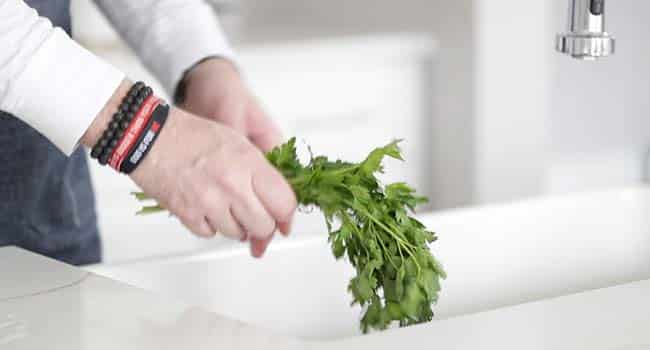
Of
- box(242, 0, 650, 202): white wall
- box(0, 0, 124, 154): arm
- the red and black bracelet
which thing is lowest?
box(242, 0, 650, 202): white wall

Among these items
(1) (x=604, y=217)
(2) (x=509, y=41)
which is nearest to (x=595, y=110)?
(2) (x=509, y=41)

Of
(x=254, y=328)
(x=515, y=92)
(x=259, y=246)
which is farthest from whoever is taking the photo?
(x=515, y=92)

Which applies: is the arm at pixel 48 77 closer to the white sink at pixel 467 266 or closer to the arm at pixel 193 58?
the white sink at pixel 467 266

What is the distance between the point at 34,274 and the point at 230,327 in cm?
26

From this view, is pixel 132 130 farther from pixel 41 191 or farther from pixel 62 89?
pixel 41 191

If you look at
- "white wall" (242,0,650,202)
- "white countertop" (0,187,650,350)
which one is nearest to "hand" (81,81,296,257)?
"white countertop" (0,187,650,350)

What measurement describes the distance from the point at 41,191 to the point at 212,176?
44 cm

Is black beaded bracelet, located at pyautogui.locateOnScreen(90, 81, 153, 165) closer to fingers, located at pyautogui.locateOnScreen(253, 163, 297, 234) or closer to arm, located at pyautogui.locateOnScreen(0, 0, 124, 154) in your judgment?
arm, located at pyautogui.locateOnScreen(0, 0, 124, 154)

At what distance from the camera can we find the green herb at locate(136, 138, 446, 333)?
0.88m

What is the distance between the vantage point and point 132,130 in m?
0.95

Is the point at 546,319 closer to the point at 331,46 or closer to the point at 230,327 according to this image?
the point at 230,327

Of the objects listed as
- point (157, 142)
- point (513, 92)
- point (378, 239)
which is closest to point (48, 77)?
point (157, 142)

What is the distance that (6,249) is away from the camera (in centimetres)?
107

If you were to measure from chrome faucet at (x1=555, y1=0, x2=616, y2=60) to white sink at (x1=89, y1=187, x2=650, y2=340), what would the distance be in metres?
0.28
